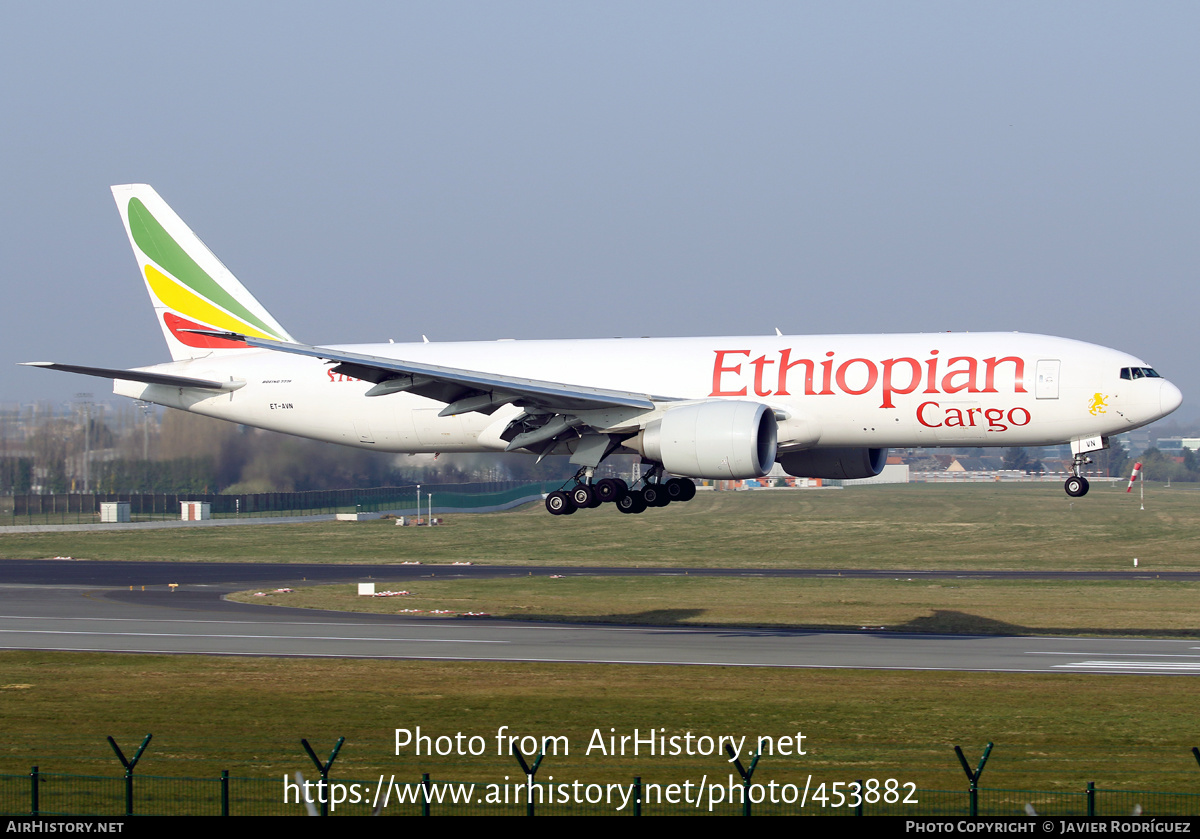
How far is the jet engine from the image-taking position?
125 ft

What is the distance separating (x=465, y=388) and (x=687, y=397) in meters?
7.11

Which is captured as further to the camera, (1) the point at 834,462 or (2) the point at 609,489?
(1) the point at 834,462

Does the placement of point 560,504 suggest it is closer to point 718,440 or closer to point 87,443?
point 718,440

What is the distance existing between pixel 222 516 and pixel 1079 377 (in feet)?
280

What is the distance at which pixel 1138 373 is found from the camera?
1567 inches

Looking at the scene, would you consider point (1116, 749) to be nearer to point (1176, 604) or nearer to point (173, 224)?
point (1176, 604)

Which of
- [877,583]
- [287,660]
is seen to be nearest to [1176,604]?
[877,583]

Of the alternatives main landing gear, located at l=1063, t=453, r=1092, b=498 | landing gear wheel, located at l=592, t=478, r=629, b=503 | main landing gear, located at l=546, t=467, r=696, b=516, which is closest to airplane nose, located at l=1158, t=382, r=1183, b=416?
main landing gear, located at l=1063, t=453, r=1092, b=498

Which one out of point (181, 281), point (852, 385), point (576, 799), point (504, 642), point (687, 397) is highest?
point (181, 281)

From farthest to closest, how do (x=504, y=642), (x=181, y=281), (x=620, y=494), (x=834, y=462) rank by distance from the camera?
(x=181, y=281)
(x=834, y=462)
(x=504, y=642)
(x=620, y=494)

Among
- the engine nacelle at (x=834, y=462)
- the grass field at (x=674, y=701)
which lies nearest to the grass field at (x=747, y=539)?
the grass field at (x=674, y=701)

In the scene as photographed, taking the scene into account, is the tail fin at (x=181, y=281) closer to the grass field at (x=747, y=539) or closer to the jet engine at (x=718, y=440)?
the jet engine at (x=718, y=440)

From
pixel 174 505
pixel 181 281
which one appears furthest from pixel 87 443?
pixel 181 281

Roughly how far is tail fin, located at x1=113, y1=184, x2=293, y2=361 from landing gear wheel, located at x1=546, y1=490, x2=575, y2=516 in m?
13.5
